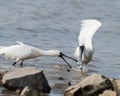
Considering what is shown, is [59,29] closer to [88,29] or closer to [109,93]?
[88,29]

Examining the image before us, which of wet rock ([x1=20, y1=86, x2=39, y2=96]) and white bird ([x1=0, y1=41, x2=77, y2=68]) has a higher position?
white bird ([x1=0, y1=41, x2=77, y2=68])

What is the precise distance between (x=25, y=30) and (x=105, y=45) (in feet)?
9.32

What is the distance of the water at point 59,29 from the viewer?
1335cm

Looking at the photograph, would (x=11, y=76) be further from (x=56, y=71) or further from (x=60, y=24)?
(x=60, y=24)

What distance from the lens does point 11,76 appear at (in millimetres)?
10188

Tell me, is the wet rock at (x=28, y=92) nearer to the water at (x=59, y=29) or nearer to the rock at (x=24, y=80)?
the rock at (x=24, y=80)

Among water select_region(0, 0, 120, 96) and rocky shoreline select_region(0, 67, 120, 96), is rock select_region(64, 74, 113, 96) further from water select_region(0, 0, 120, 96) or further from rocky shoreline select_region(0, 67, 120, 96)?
water select_region(0, 0, 120, 96)

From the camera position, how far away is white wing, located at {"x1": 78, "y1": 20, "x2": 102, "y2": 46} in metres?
13.6

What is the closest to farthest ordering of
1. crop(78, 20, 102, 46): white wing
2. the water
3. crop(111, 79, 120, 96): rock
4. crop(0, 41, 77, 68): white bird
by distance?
crop(111, 79, 120, 96): rock < crop(0, 41, 77, 68): white bird < the water < crop(78, 20, 102, 46): white wing

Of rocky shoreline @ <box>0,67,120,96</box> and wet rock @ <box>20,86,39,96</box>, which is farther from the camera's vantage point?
rocky shoreline @ <box>0,67,120,96</box>

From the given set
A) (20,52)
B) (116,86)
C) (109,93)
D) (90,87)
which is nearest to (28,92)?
(90,87)

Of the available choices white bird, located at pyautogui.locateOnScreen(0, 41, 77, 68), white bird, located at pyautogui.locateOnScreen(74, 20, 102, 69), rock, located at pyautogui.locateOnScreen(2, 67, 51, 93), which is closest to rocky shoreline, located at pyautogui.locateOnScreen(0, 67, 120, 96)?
rock, located at pyautogui.locateOnScreen(2, 67, 51, 93)

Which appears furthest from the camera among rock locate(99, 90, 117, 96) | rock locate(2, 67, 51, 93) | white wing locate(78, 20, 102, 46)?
white wing locate(78, 20, 102, 46)

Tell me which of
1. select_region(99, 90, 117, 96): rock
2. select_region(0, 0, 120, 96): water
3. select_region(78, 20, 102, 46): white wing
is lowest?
select_region(0, 0, 120, 96): water
